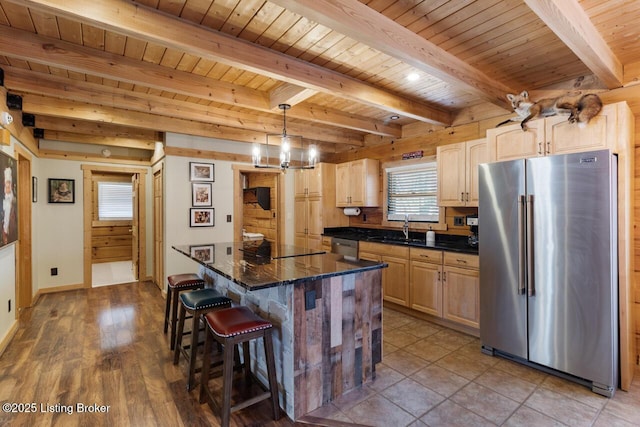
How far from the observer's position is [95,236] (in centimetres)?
759

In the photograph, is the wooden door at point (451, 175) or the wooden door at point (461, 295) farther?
the wooden door at point (451, 175)

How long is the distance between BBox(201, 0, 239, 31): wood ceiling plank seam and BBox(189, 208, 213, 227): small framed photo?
10.2ft

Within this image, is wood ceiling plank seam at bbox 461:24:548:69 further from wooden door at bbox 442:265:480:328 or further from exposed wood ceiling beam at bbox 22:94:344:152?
exposed wood ceiling beam at bbox 22:94:344:152

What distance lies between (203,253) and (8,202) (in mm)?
2014

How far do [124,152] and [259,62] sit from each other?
4.47 m

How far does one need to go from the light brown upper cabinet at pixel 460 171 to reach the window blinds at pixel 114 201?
727 centimetres

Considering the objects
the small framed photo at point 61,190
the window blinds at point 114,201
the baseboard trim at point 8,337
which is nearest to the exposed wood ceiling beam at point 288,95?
the baseboard trim at point 8,337

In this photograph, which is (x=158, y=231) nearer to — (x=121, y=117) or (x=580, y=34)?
(x=121, y=117)

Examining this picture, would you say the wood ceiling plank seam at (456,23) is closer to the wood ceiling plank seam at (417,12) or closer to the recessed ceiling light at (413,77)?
the wood ceiling plank seam at (417,12)

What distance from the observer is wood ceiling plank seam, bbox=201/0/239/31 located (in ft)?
6.33

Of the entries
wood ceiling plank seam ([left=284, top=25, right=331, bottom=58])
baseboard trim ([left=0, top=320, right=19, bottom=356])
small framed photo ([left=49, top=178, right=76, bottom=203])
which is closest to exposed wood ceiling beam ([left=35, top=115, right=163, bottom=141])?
small framed photo ([left=49, top=178, right=76, bottom=203])

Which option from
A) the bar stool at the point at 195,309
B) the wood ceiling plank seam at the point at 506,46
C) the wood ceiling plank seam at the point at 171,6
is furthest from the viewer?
the bar stool at the point at 195,309

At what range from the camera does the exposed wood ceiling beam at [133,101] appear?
2922mm

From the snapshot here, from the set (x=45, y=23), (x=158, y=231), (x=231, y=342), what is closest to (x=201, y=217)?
(x=158, y=231)
